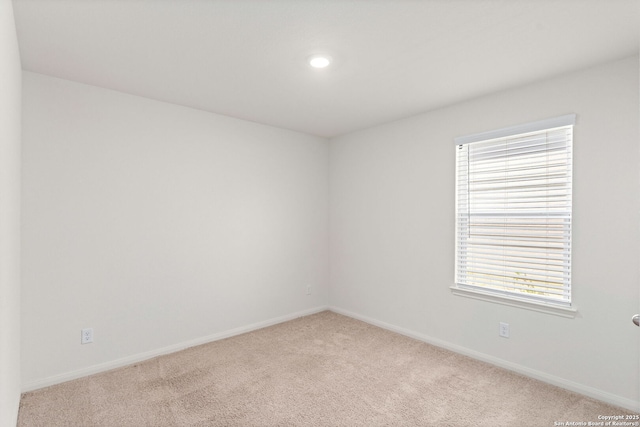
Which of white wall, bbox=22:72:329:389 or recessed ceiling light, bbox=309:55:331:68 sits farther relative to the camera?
white wall, bbox=22:72:329:389

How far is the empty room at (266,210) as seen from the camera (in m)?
1.97

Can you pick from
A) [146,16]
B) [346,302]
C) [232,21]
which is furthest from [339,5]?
[346,302]

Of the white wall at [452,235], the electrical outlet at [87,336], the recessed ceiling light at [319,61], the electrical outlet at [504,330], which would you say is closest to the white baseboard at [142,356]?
the electrical outlet at [87,336]

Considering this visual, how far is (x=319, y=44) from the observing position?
2115 millimetres

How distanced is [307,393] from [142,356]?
5.32 ft

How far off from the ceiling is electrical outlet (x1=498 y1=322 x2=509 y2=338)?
204 centimetres

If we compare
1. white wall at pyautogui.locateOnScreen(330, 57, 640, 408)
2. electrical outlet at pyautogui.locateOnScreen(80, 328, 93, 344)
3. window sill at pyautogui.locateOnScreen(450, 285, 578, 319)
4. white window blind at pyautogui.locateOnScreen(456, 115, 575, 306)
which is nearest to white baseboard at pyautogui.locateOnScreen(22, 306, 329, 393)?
electrical outlet at pyautogui.locateOnScreen(80, 328, 93, 344)

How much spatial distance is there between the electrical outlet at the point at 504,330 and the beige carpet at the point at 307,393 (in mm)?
298

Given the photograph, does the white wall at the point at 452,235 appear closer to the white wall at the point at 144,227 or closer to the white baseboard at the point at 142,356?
the white wall at the point at 144,227

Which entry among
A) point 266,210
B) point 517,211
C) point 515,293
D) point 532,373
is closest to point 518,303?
point 515,293

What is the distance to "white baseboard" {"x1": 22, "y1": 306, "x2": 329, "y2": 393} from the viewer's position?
100 inches

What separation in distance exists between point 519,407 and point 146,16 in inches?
134

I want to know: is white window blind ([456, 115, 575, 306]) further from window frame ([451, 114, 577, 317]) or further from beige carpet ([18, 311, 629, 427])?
beige carpet ([18, 311, 629, 427])

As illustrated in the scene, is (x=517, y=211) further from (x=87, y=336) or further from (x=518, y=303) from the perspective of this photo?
(x=87, y=336)
